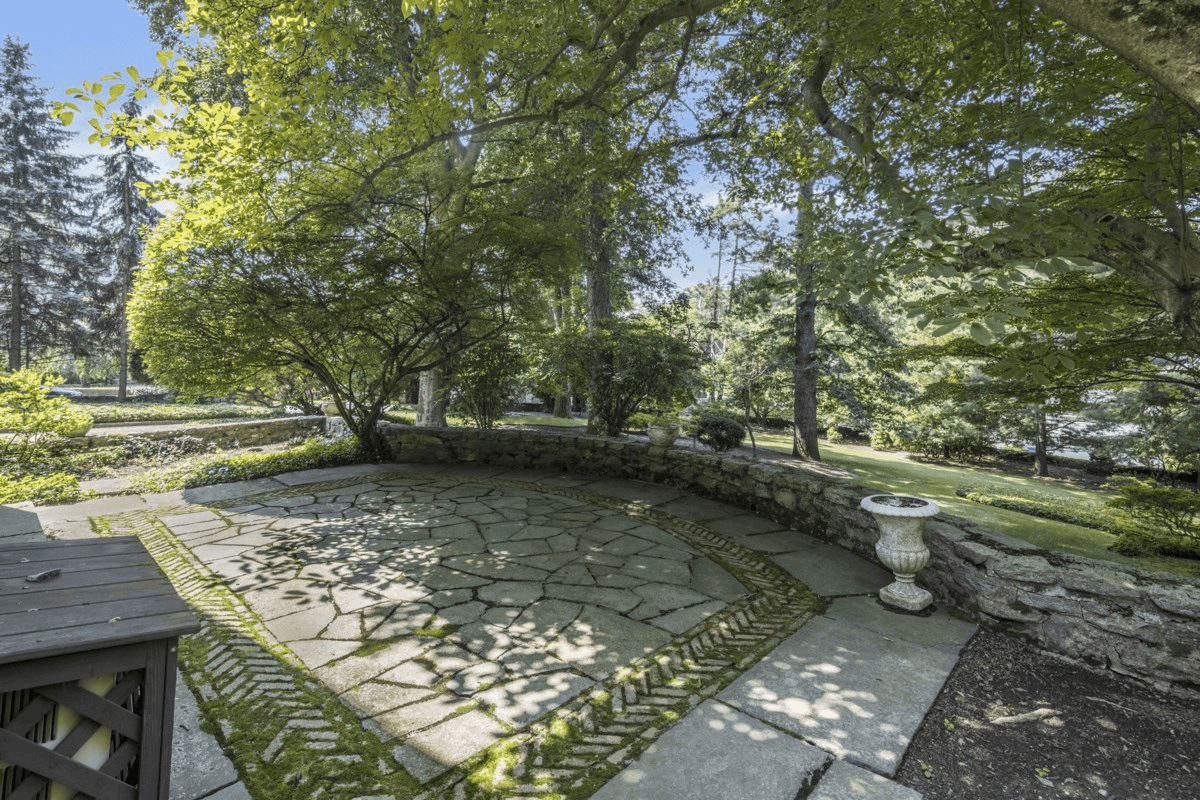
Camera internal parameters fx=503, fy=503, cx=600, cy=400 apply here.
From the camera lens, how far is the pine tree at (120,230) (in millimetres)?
20500

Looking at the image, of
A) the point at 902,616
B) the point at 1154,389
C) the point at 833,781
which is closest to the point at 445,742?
the point at 833,781

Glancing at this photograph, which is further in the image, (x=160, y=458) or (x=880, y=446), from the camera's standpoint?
(x=880, y=446)

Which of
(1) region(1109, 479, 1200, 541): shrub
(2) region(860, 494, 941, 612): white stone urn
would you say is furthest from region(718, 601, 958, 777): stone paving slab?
(1) region(1109, 479, 1200, 541): shrub

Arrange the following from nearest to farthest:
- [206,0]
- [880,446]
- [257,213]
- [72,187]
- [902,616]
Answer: [902,616] → [206,0] → [257,213] → [880,446] → [72,187]

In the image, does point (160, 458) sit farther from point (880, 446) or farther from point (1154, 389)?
point (880, 446)

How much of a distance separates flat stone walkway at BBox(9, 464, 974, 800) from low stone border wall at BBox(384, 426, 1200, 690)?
0.30m

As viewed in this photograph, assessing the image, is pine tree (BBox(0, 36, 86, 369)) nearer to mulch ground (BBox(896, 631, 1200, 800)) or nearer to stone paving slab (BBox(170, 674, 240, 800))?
stone paving slab (BBox(170, 674, 240, 800))

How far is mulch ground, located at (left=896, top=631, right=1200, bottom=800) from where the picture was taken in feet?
6.58

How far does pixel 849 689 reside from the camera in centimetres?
257

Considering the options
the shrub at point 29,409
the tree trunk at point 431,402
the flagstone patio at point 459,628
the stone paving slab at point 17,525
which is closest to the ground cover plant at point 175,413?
the tree trunk at point 431,402

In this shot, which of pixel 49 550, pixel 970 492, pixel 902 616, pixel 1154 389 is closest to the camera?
pixel 49 550

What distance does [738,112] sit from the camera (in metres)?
7.03

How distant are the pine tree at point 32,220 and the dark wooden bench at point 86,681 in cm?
2553

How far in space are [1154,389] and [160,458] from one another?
57.2 feet
